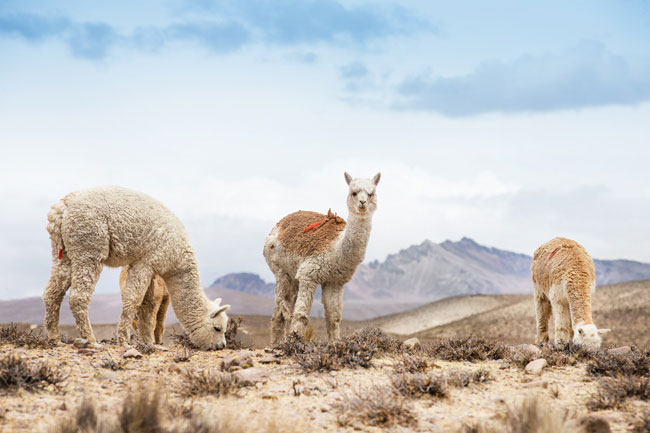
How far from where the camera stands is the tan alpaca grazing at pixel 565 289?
12508mm

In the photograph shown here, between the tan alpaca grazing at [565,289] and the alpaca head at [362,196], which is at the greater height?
the alpaca head at [362,196]

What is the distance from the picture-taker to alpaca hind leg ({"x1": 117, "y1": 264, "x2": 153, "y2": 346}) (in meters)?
11.5

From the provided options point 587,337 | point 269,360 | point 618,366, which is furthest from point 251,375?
point 587,337

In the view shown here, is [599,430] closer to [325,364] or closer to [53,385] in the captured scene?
[325,364]

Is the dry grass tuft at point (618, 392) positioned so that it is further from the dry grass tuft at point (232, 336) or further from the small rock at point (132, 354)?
the small rock at point (132, 354)

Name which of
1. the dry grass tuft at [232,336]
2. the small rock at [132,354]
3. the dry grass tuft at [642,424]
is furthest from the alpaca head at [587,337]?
the small rock at [132,354]

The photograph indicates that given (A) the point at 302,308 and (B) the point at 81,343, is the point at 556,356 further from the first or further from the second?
(B) the point at 81,343

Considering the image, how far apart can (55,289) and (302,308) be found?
16.2 feet

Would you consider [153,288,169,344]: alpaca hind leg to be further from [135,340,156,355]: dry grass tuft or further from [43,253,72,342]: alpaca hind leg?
[135,340,156,355]: dry grass tuft

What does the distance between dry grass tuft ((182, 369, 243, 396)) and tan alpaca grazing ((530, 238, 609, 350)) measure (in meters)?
7.36

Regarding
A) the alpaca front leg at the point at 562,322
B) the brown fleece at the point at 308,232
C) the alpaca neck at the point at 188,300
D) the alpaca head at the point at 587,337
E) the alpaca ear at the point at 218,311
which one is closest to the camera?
the alpaca head at the point at 587,337

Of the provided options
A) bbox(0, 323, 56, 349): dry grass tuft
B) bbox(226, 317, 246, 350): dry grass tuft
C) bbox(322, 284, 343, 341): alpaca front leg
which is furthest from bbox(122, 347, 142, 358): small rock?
bbox(322, 284, 343, 341): alpaca front leg

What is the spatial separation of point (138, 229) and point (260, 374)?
4302 mm

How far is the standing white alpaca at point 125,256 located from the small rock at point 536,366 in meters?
6.09
